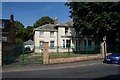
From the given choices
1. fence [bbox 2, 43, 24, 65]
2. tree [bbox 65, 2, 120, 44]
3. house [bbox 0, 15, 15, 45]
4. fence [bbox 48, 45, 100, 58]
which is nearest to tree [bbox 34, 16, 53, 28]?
house [bbox 0, 15, 15, 45]

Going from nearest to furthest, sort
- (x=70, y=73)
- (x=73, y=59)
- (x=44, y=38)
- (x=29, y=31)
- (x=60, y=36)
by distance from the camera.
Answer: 1. (x=70, y=73)
2. (x=73, y=59)
3. (x=60, y=36)
4. (x=44, y=38)
5. (x=29, y=31)

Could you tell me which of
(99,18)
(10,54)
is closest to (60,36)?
(99,18)

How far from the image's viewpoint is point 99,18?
19.0m

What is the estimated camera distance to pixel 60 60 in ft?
48.1

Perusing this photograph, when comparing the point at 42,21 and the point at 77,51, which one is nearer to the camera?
the point at 77,51

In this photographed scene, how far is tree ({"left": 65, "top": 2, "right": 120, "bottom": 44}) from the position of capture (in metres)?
18.4

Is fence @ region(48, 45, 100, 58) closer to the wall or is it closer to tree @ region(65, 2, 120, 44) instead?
tree @ region(65, 2, 120, 44)

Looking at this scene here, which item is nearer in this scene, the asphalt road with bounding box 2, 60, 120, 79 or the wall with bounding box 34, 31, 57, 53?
the asphalt road with bounding box 2, 60, 120, 79

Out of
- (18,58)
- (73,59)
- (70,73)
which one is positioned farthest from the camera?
(73,59)

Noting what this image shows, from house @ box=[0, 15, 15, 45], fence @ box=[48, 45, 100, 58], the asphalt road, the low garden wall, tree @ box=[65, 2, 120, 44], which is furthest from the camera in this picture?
house @ box=[0, 15, 15, 45]

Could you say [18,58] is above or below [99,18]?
below

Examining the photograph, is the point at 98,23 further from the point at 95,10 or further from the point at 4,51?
the point at 4,51

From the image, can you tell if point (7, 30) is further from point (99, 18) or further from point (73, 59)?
point (99, 18)

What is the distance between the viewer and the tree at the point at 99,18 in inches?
724
